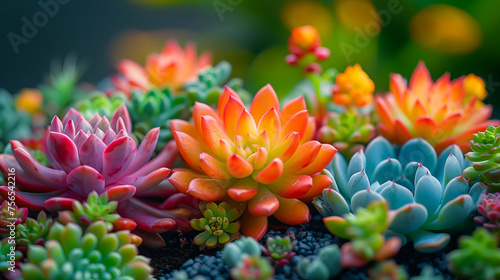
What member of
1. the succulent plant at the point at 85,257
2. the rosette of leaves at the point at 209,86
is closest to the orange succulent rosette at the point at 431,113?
the rosette of leaves at the point at 209,86

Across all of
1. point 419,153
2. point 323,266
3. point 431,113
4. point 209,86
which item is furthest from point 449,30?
point 323,266

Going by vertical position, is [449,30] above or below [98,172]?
above

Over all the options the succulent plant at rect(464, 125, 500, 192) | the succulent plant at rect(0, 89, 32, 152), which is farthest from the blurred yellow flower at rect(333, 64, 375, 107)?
the succulent plant at rect(0, 89, 32, 152)

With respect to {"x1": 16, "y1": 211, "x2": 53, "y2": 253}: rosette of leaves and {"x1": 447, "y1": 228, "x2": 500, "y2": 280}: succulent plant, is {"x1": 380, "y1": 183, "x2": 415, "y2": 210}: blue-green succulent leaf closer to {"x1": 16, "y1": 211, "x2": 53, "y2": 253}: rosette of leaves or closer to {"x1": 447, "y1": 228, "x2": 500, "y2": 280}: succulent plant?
{"x1": 447, "y1": 228, "x2": 500, "y2": 280}: succulent plant

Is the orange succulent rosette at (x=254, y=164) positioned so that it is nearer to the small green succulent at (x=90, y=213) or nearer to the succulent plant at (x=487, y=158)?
the small green succulent at (x=90, y=213)

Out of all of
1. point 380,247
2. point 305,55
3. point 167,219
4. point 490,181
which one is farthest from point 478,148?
point 167,219

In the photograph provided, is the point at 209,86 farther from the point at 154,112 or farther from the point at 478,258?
the point at 478,258
